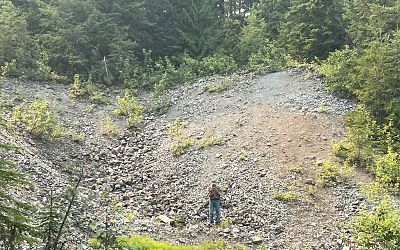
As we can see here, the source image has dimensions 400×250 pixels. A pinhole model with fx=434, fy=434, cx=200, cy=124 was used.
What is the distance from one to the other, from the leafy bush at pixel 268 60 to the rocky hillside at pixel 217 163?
131 centimetres

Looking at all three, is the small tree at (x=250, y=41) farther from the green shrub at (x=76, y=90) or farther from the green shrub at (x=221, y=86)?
the green shrub at (x=76, y=90)

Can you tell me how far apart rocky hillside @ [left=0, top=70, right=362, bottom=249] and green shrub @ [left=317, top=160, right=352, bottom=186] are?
24 cm

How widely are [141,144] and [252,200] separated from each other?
638 cm

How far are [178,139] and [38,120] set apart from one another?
16.2 feet

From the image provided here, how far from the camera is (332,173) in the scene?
12352 mm

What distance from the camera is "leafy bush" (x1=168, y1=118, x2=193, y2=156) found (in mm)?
15391

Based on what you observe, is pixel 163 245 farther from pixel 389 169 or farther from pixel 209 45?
pixel 209 45

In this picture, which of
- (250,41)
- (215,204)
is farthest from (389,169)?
(250,41)

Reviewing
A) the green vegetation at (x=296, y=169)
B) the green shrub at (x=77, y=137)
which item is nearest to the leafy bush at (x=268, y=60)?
the green vegetation at (x=296, y=169)

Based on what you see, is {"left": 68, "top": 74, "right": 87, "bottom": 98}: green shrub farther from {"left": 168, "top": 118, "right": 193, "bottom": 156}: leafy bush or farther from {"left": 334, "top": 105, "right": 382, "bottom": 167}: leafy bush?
{"left": 334, "top": 105, "right": 382, "bottom": 167}: leafy bush

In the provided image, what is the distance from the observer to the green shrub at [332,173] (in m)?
12.3

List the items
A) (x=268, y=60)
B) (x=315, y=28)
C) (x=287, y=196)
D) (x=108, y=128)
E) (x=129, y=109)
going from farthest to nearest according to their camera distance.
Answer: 1. (x=268, y=60)
2. (x=315, y=28)
3. (x=129, y=109)
4. (x=108, y=128)
5. (x=287, y=196)

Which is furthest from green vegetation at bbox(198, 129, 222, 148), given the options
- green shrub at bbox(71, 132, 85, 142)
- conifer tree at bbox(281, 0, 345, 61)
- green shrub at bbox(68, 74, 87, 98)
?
conifer tree at bbox(281, 0, 345, 61)

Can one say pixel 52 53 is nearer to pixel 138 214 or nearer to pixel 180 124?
pixel 180 124
